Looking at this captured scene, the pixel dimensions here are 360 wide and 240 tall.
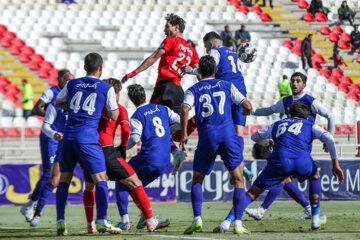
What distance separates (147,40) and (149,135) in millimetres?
20514

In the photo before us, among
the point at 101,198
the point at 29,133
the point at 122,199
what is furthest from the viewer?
the point at 29,133

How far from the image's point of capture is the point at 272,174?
342 inches

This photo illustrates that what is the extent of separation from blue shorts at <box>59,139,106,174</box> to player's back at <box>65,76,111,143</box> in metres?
0.07

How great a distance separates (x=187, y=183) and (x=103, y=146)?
8.16 m

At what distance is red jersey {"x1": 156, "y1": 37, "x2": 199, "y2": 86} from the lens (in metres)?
Answer: 10.3

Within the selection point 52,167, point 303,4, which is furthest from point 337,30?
point 52,167

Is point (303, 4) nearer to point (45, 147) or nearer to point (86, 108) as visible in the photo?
point (45, 147)

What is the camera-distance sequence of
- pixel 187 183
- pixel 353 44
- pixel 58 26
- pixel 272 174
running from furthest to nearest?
pixel 353 44, pixel 58 26, pixel 187 183, pixel 272 174

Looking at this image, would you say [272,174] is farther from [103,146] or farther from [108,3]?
[108,3]

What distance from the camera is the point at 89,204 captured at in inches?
349

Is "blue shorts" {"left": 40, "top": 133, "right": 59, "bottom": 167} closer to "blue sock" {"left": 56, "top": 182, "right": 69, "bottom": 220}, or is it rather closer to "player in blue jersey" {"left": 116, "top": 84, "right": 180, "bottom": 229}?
"player in blue jersey" {"left": 116, "top": 84, "right": 180, "bottom": 229}

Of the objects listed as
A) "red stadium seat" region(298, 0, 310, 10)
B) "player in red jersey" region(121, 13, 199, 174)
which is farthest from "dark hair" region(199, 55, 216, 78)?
"red stadium seat" region(298, 0, 310, 10)

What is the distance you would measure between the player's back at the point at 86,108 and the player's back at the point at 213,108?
1100 mm

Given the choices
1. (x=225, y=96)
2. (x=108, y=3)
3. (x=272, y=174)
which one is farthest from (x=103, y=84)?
(x=108, y=3)
